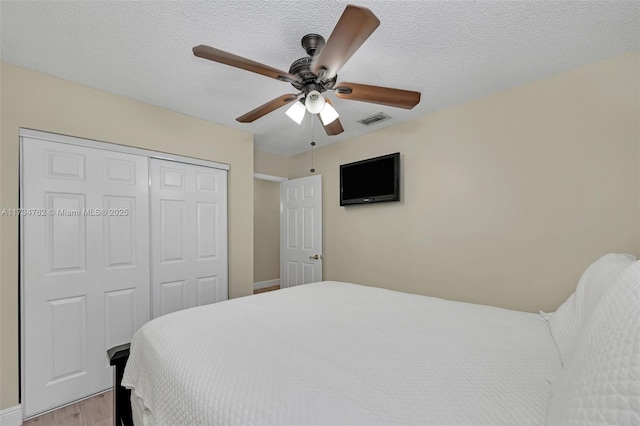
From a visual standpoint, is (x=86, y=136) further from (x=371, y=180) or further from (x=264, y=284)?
(x=264, y=284)

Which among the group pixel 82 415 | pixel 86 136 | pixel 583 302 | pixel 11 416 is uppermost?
pixel 86 136

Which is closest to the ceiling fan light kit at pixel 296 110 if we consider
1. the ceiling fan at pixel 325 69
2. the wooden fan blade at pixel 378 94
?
the ceiling fan at pixel 325 69

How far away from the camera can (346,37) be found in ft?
3.98

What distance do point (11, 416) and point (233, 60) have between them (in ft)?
8.89

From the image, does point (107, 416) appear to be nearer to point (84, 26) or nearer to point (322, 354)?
point (322, 354)

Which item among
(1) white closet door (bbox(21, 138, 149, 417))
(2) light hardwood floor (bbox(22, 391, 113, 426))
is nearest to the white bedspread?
(2) light hardwood floor (bbox(22, 391, 113, 426))

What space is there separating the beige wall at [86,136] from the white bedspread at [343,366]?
125cm

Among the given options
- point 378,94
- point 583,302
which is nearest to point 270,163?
point 378,94

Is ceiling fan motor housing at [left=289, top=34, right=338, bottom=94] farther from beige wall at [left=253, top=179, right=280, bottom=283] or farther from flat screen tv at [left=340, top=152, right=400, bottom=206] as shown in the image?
beige wall at [left=253, top=179, right=280, bottom=283]

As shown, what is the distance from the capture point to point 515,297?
7.43 feet

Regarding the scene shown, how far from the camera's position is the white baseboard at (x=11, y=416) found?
181 cm

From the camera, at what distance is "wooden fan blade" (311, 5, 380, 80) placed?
1095mm

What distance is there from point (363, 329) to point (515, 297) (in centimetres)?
165

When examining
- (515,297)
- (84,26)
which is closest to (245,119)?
(84,26)
